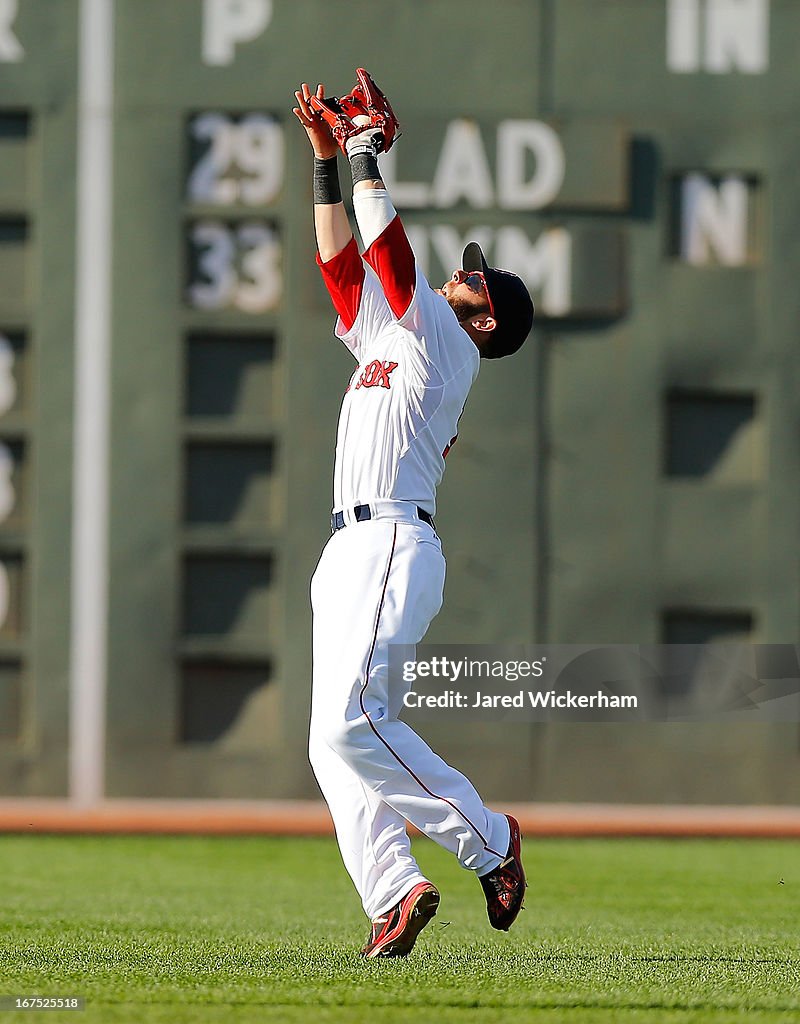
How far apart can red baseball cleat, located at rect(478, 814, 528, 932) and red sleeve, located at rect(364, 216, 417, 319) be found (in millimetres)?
1308

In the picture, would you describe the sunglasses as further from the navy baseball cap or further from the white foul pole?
the white foul pole

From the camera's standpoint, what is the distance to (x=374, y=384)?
13.2ft

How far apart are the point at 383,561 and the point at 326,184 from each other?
38.8 inches

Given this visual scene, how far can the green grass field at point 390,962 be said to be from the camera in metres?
3.18

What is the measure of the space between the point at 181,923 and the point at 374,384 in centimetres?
173

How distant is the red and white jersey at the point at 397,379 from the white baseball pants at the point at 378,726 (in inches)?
4.7

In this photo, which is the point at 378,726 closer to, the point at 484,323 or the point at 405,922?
the point at 405,922

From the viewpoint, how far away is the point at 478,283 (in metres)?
4.23

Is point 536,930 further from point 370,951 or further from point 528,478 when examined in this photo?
point 528,478

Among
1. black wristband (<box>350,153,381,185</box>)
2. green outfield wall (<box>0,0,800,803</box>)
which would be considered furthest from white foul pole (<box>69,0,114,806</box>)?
black wristband (<box>350,153,381,185</box>)

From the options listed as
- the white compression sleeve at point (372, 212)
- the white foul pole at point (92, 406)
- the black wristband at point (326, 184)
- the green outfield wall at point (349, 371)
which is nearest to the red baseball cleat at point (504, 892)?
the white compression sleeve at point (372, 212)

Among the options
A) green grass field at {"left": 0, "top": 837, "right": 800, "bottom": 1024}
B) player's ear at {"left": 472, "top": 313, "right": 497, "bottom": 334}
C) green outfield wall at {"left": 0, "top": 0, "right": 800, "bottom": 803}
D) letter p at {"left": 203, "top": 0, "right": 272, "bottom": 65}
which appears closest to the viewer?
green grass field at {"left": 0, "top": 837, "right": 800, "bottom": 1024}

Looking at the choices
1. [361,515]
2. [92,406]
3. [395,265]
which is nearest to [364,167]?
[395,265]

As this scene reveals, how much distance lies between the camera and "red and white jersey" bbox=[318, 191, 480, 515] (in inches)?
154
